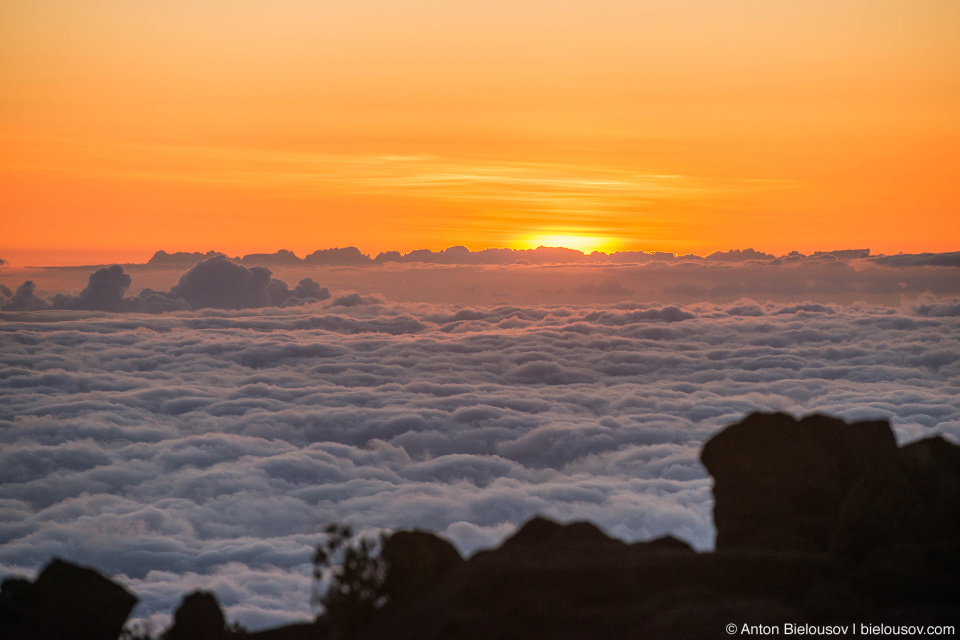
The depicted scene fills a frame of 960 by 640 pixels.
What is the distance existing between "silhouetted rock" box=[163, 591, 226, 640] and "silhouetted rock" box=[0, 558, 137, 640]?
8.09 feet

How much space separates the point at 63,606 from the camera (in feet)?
93.0

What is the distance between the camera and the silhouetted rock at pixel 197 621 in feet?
93.1

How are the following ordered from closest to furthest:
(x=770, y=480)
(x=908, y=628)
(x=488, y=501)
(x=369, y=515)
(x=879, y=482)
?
1. (x=908, y=628)
2. (x=879, y=482)
3. (x=770, y=480)
4. (x=369, y=515)
5. (x=488, y=501)

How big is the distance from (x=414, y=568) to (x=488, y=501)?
569ft

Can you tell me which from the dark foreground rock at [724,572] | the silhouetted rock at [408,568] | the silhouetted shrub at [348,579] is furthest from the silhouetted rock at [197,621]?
the silhouetted rock at [408,568]

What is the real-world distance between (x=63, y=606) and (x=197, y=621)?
508 cm

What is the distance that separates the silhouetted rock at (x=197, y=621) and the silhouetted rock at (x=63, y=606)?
2465 mm

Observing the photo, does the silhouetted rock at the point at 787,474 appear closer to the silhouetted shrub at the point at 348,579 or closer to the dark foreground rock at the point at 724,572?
the dark foreground rock at the point at 724,572

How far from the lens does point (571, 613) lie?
22406 millimetres

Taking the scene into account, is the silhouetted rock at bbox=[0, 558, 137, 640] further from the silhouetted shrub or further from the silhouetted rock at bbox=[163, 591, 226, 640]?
the silhouetted shrub

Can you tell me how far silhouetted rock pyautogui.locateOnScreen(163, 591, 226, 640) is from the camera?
28391 mm

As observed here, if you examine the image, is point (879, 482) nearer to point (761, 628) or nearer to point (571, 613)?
point (761, 628)

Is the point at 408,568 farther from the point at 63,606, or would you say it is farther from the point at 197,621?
the point at 63,606

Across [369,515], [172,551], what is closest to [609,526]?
[369,515]
